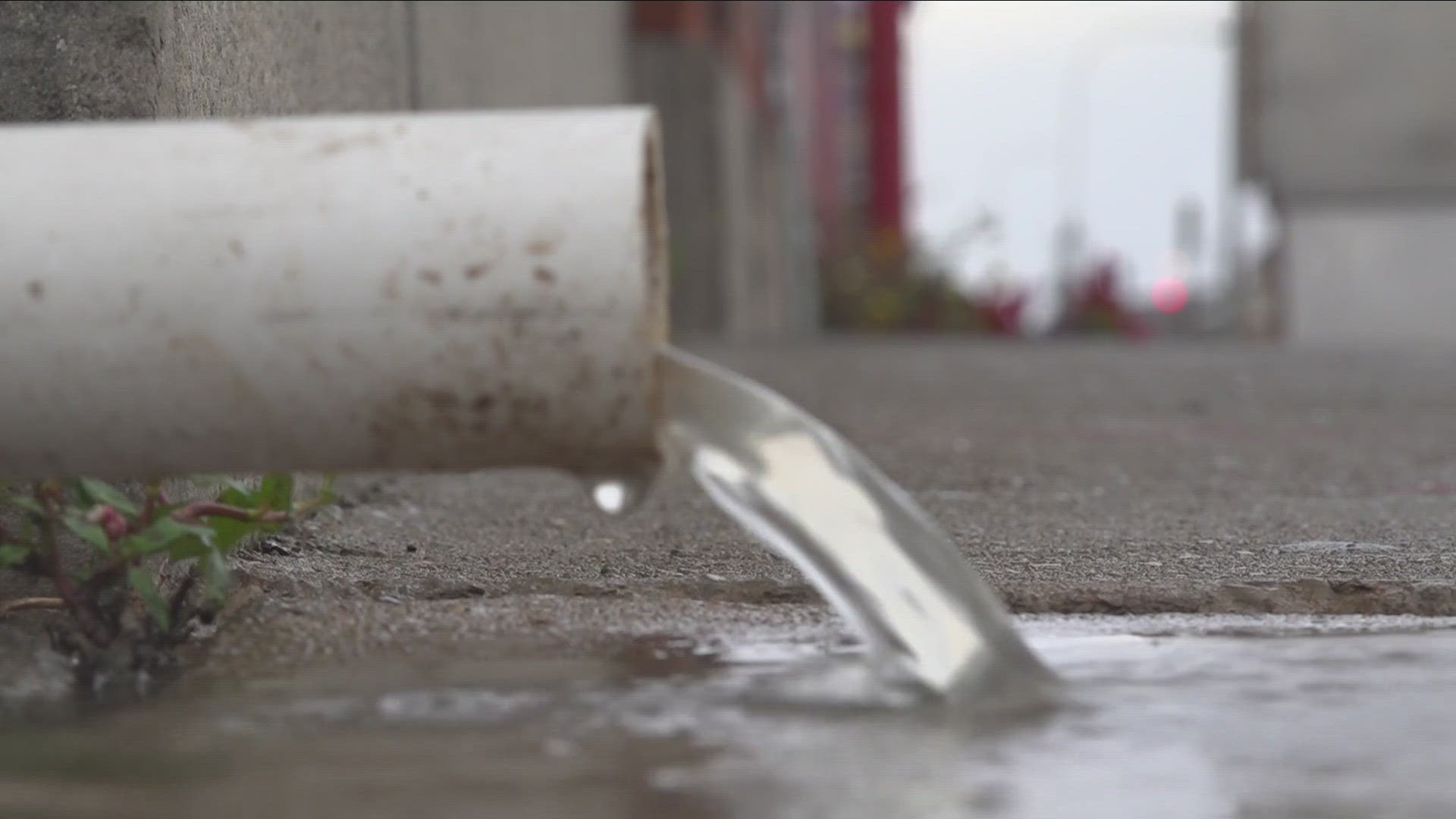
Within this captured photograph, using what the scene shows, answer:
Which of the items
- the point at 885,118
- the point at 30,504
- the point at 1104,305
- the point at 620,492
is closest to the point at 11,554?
the point at 30,504

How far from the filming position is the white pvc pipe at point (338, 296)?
1.35 metres

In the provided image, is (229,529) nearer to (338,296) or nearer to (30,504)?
(30,504)

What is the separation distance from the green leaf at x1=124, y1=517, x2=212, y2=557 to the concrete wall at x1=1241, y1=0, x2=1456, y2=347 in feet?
31.3

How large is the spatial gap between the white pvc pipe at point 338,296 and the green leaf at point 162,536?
0.33 feet

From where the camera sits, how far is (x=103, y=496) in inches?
62.3

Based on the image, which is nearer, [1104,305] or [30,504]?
[30,504]

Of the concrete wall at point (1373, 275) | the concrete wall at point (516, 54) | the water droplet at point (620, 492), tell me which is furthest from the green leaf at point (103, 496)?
the concrete wall at point (1373, 275)

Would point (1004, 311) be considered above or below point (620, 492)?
below

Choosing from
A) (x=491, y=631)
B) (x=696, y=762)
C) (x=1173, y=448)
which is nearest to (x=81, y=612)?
(x=491, y=631)

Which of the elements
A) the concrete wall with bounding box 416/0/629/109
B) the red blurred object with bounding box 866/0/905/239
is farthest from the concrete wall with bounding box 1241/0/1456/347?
the red blurred object with bounding box 866/0/905/239

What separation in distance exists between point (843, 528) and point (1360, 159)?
981cm

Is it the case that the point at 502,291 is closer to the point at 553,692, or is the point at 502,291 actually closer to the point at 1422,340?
the point at 553,692

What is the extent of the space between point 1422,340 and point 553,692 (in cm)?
1022

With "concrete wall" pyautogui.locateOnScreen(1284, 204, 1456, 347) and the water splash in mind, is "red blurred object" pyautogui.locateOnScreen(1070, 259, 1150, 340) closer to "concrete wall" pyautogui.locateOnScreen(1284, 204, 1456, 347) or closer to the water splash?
"concrete wall" pyautogui.locateOnScreen(1284, 204, 1456, 347)
